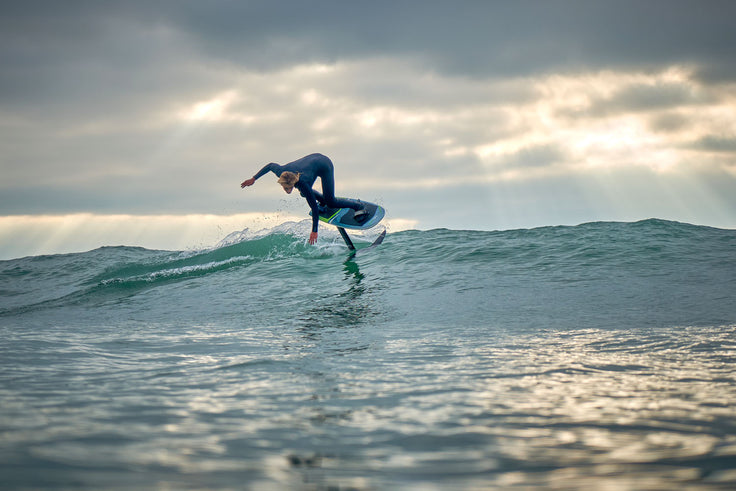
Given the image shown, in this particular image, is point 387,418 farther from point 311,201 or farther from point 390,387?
point 311,201

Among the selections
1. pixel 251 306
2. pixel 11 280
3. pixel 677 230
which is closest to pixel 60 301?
pixel 251 306

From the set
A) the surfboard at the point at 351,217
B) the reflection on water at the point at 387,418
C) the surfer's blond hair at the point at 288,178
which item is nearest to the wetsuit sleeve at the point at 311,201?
the surfer's blond hair at the point at 288,178

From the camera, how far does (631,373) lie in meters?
4.14

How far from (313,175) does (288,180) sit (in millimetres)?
939

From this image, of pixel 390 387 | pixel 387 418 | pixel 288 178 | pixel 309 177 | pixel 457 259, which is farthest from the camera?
pixel 457 259

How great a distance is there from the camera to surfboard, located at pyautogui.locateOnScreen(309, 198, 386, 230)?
12.4 metres

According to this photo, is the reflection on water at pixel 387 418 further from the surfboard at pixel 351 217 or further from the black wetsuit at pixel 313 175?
the surfboard at pixel 351 217

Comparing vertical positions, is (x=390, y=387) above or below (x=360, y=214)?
below

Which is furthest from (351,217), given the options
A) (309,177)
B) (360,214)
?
(309,177)

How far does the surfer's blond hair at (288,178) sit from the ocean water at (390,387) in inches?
88.4

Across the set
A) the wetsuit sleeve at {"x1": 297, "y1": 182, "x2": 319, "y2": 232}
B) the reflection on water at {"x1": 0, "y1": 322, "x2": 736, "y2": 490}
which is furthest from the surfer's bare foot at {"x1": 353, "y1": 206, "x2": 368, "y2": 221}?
the reflection on water at {"x1": 0, "y1": 322, "x2": 736, "y2": 490}

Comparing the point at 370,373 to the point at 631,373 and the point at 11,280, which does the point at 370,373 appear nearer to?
the point at 631,373

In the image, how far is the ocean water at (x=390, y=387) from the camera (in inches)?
91.6

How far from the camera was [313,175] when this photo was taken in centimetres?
1084
